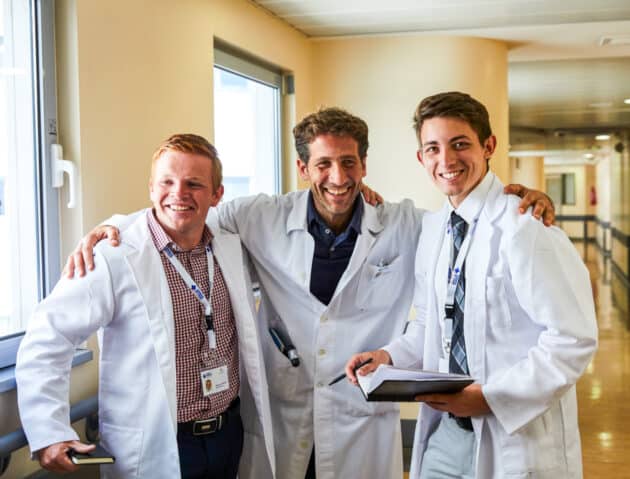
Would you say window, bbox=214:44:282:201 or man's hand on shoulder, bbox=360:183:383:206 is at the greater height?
window, bbox=214:44:282:201

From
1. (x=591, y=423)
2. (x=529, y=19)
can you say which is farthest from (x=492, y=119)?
(x=591, y=423)

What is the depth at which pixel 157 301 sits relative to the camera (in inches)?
75.0

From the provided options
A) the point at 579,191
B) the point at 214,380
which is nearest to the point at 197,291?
the point at 214,380

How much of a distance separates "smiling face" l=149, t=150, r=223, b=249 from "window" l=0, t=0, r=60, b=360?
0.51 m

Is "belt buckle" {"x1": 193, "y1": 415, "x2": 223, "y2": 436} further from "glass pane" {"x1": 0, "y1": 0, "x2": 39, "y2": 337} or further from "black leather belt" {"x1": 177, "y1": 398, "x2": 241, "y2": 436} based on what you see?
"glass pane" {"x1": 0, "y1": 0, "x2": 39, "y2": 337}

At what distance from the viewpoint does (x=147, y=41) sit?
273 cm

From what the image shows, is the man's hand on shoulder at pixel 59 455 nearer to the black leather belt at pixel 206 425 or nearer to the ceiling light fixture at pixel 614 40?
the black leather belt at pixel 206 425

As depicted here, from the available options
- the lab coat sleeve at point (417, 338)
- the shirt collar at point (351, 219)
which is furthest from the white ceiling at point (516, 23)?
the lab coat sleeve at point (417, 338)

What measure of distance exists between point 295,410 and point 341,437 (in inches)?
7.2

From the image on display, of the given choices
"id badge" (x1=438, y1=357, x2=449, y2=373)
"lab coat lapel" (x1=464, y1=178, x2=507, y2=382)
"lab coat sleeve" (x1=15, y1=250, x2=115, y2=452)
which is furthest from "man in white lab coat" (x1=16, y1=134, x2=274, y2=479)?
"lab coat lapel" (x1=464, y1=178, x2=507, y2=382)

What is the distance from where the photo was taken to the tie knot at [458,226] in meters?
2.02

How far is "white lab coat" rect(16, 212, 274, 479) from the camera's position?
1770 millimetres

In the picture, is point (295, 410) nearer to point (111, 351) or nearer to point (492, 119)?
point (111, 351)

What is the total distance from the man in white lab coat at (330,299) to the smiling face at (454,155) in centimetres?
39
